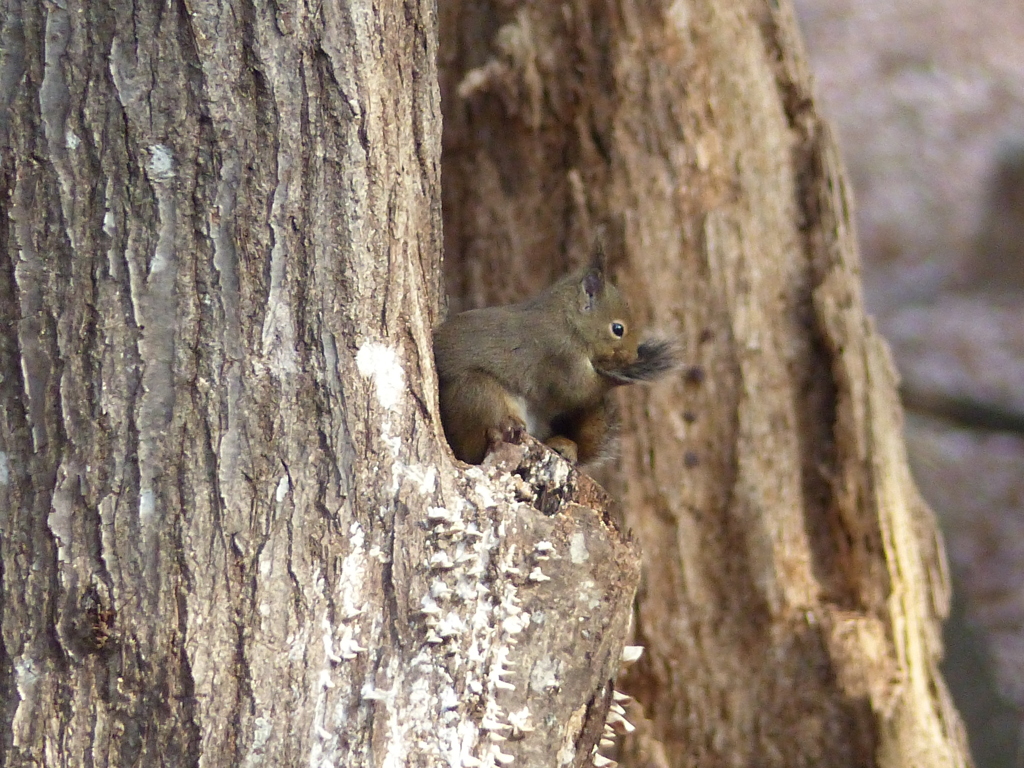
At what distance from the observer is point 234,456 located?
219 cm

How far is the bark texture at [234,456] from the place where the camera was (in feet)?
6.90

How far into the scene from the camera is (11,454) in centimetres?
216

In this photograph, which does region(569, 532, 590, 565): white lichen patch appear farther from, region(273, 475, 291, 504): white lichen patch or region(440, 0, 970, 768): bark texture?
region(440, 0, 970, 768): bark texture

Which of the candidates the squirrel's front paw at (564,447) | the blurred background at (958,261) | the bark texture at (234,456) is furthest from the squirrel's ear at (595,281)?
the blurred background at (958,261)

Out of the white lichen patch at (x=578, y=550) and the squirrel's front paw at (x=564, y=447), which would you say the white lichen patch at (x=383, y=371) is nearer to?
the white lichen patch at (x=578, y=550)

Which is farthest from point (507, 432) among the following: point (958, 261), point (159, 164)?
point (958, 261)

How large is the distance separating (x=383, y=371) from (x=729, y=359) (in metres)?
1.90

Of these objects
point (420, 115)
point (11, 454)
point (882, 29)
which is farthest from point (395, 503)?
point (882, 29)

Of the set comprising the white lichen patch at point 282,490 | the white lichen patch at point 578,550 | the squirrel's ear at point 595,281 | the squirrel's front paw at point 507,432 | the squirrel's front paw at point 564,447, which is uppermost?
the squirrel's ear at point 595,281

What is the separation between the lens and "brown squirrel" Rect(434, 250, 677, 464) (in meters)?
2.71

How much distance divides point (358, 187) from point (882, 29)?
947 centimetres

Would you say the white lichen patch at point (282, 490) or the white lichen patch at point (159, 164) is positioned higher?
the white lichen patch at point (159, 164)

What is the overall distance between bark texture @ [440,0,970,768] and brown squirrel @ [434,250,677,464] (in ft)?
2.91

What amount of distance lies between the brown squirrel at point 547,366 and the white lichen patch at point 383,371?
305 mm
